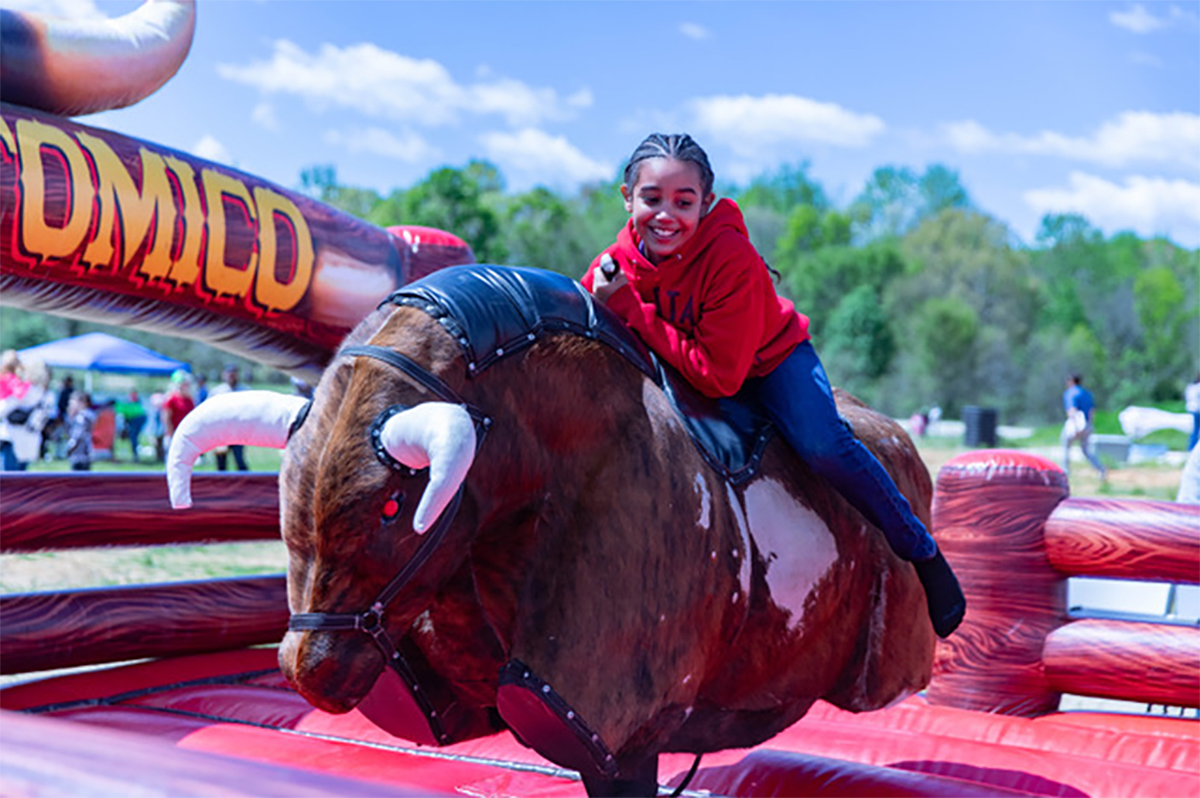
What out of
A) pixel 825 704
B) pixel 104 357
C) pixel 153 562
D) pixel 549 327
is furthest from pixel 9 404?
pixel 104 357

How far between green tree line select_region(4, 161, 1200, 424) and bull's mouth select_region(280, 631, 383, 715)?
33.4 meters

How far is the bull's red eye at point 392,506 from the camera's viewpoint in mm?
1771

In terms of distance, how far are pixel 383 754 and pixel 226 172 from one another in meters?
2.36

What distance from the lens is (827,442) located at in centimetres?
226

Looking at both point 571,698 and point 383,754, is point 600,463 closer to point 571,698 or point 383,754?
point 571,698

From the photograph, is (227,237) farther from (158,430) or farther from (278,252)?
(158,430)

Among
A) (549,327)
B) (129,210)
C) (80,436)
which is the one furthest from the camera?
(80,436)

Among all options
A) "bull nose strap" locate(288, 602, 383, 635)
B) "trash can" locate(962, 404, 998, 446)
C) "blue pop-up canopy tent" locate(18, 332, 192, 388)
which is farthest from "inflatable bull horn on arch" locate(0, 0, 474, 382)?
"trash can" locate(962, 404, 998, 446)

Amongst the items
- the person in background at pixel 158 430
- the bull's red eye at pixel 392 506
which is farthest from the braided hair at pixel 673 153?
the person in background at pixel 158 430

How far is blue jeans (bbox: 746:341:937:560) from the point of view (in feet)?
7.45

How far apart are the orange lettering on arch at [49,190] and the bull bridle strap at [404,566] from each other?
2173 millimetres

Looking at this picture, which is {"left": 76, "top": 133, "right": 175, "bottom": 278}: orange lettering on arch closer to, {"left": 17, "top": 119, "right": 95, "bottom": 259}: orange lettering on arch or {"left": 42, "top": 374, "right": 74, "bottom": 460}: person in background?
{"left": 17, "top": 119, "right": 95, "bottom": 259}: orange lettering on arch

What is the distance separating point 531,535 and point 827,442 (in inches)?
26.1

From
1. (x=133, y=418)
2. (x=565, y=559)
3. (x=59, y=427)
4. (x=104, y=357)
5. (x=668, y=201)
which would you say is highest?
(x=668, y=201)
